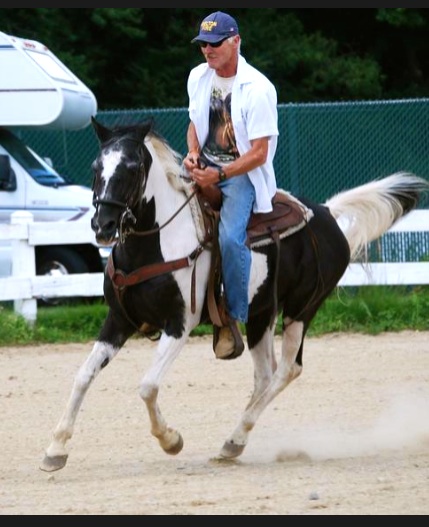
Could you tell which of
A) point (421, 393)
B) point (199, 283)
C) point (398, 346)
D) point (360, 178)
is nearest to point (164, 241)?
point (199, 283)

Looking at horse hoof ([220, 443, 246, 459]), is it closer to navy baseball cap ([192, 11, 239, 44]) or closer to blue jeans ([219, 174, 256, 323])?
blue jeans ([219, 174, 256, 323])

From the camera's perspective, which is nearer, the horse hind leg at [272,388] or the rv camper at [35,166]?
the horse hind leg at [272,388]

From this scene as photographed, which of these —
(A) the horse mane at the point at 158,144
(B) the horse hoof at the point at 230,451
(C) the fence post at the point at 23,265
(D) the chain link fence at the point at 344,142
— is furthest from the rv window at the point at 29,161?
(B) the horse hoof at the point at 230,451

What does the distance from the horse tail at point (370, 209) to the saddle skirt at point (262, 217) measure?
2.21 ft

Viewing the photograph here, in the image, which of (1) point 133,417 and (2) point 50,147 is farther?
(2) point 50,147

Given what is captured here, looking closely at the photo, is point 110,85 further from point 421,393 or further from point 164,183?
point 164,183

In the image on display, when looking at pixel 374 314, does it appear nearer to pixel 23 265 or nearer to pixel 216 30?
pixel 23 265

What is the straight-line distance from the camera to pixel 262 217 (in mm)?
A: 8969

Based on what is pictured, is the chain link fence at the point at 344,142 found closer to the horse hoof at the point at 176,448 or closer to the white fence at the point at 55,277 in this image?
the white fence at the point at 55,277

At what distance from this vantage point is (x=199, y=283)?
847 centimetres

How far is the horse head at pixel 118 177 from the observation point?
7.76 meters

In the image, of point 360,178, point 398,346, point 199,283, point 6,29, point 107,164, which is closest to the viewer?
point 107,164

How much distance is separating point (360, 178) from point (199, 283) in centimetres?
966

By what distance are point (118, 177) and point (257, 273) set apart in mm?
1368
